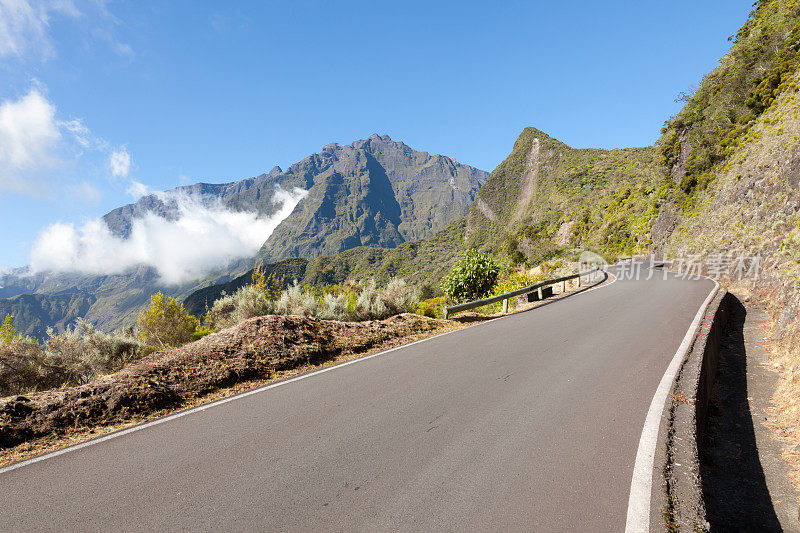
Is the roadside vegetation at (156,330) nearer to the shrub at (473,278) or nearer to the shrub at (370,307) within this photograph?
the shrub at (370,307)

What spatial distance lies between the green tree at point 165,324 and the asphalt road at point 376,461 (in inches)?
224

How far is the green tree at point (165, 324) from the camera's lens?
31.8 ft

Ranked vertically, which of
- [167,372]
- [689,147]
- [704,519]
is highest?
[689,147]

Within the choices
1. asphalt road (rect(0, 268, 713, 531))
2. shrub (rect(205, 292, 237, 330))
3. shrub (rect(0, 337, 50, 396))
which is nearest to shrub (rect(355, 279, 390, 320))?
shrub (rect(205, 292, 237, 330))

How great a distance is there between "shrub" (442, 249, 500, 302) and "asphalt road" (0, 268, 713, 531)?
36.5 ft

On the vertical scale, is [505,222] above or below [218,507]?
above

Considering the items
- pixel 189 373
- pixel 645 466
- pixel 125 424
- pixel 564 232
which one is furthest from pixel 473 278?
pixel 564 232

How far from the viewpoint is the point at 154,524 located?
8.88 feet

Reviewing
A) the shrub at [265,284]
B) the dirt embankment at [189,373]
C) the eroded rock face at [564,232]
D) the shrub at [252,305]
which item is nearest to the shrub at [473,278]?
the shrub at [265,284]

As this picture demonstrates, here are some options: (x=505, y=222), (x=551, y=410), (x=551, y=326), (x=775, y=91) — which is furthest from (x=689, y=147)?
(x=505, y=222)

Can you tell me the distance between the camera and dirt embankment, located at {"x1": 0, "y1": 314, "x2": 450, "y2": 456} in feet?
14.3

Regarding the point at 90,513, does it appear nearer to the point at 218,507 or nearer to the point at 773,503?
the point at 218,507

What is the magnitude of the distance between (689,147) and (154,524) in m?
52.4

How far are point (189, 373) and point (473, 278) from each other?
13407 mm
